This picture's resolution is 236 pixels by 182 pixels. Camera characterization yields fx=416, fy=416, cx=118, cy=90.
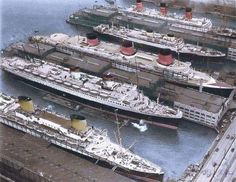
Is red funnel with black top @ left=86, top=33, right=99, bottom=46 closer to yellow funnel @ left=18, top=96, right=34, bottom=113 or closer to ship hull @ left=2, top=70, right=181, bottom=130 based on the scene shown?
ship hull @ left=2, top=70, right=181, bottom=130

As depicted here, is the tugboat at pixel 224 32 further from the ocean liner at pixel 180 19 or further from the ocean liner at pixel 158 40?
the ocean liner at pixel 158 40

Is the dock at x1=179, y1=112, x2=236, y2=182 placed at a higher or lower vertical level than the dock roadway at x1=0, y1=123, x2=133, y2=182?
lower

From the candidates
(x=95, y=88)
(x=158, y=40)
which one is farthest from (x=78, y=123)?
(x=158, y=40)

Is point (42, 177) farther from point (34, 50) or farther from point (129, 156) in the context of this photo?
point (34, 50)

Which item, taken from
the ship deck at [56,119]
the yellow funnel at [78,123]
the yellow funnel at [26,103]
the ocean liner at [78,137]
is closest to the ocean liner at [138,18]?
the ship deck at [56,119]

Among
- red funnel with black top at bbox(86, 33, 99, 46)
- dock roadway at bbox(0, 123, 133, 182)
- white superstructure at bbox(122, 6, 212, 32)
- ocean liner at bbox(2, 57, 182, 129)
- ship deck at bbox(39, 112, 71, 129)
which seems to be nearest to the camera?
dock roadway at bbox(0, 123, 133, 182)

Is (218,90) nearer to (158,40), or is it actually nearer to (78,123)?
(158,40)

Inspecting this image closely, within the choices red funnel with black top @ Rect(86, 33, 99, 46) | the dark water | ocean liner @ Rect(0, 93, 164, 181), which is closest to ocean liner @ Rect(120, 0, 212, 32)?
red funnel with black top @ Rect(86, 33, 99, 46)
